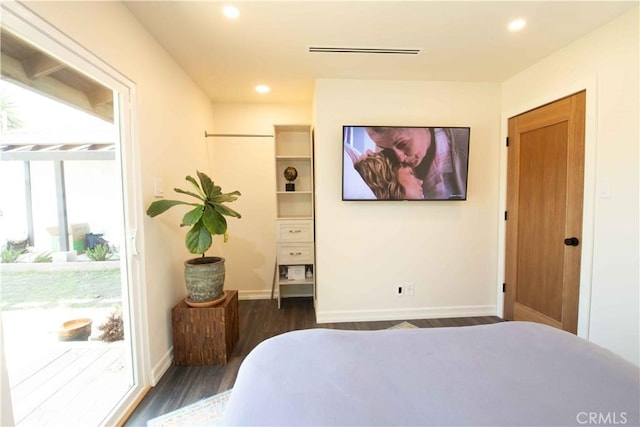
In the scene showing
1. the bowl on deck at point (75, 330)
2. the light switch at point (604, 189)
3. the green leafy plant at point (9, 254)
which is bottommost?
the bowl on deck at point (75, 330)

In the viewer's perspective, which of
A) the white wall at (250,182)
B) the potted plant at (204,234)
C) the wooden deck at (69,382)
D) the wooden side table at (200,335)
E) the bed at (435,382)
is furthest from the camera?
the white wall at (250,182)

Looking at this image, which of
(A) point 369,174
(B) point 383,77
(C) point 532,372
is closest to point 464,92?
(B) point 383,77

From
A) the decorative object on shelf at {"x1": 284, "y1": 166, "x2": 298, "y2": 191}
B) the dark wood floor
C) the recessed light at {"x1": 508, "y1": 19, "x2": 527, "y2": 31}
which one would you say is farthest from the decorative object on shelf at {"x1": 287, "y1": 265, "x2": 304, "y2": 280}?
the recessed light at {"x1": 508, "y1": 19, "x2": 527, "y2": 31}

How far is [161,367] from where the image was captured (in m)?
1.97

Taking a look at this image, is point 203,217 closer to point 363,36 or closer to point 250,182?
point 250,182

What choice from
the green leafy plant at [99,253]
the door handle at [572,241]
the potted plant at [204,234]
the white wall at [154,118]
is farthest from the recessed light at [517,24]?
the green leafy plant at [99,253]

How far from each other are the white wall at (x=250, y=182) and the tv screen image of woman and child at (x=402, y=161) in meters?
1.14

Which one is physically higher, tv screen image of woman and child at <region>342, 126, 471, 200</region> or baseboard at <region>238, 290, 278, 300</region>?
tv screen image of woman and child at <region>342, 126, 471, 200</region>

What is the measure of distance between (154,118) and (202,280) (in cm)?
128

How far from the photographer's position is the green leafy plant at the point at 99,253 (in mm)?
1518

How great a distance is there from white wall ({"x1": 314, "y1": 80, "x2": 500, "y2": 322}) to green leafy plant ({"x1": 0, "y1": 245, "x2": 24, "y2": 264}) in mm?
2090

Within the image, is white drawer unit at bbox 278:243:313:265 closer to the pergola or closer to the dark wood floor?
the dark wood floor

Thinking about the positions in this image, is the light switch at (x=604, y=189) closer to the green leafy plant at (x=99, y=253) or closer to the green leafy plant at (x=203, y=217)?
the green leafy plant at (x=203, y=217)

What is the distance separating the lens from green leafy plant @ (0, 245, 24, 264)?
41.5 inches
